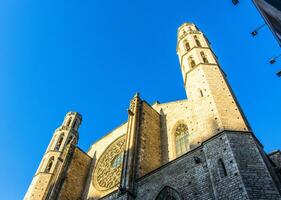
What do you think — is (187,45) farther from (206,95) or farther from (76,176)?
(76,176)

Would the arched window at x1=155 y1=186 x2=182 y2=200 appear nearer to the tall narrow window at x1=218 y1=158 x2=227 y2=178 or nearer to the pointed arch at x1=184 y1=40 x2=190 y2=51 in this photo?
the tall narrow window at x1=218 y1=158 x2=227 y2=178

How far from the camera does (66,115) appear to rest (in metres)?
23.1

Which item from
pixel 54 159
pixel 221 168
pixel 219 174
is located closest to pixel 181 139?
pixel 221 168

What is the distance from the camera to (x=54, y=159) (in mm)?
18500

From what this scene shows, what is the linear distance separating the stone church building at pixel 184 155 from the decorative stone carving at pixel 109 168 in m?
0.07

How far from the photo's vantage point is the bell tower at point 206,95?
29.0 feet

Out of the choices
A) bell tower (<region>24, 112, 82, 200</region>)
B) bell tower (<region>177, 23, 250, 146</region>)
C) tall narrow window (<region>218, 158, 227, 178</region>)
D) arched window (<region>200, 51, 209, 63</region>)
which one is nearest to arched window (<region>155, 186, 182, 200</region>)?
tall narrow window (<region>218, 158, 227, 178</region>)

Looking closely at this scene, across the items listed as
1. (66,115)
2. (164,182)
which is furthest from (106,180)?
(66,115)

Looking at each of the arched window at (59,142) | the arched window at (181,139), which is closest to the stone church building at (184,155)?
the arched window at (181,139)

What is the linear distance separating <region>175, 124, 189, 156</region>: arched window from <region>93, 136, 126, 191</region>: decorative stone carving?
358 centimetres

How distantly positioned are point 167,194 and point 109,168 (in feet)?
21.5

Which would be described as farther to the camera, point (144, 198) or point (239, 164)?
point (144, 198)

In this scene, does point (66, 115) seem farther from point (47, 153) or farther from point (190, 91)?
point (190, 91)

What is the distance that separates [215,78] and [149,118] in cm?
390
